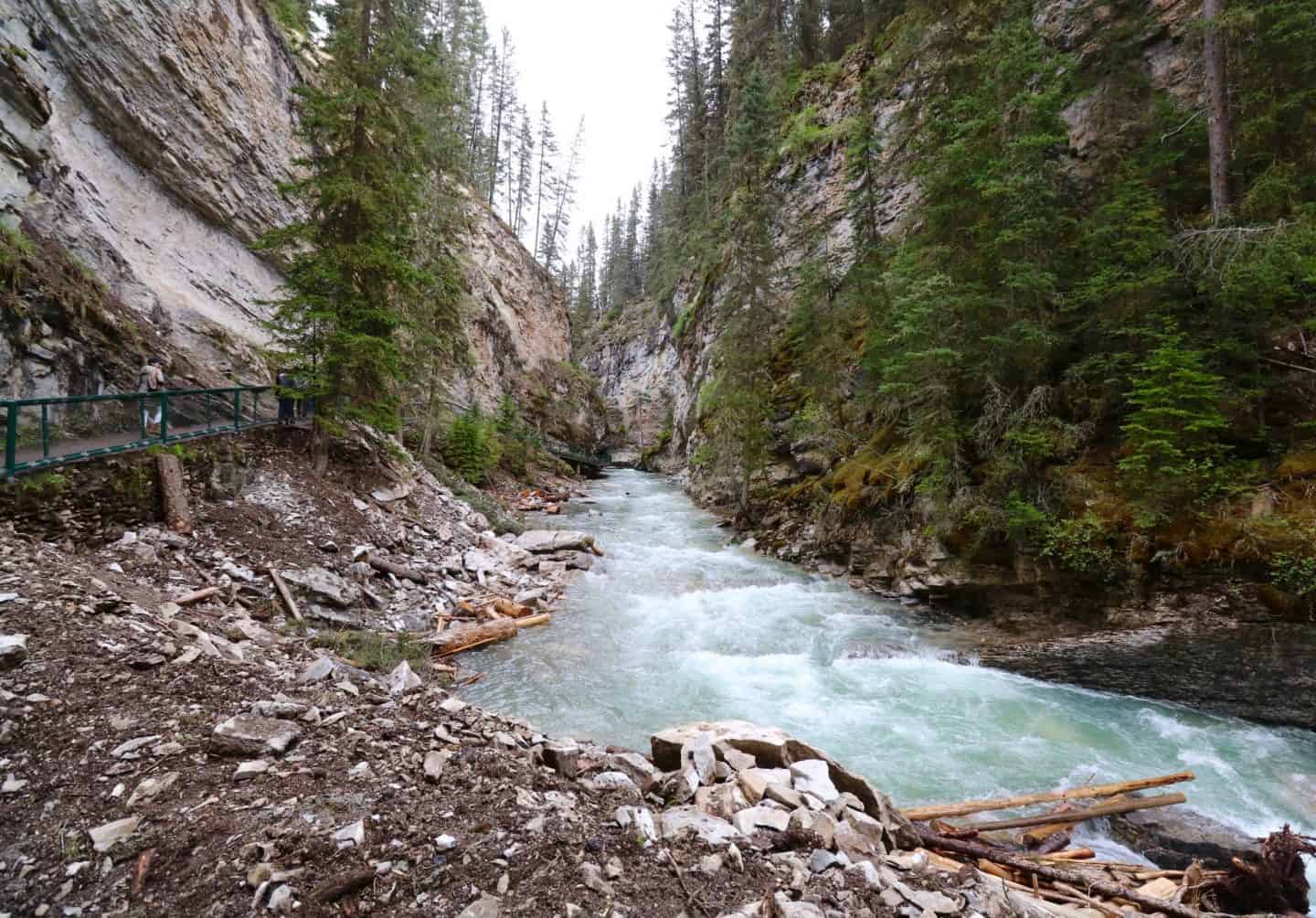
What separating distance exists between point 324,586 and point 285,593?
2.18 feet

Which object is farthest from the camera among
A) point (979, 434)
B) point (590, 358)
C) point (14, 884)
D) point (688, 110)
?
point (590, 358)

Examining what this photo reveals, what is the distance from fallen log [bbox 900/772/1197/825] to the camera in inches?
208

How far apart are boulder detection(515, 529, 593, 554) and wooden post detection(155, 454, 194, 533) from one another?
7.53 metres

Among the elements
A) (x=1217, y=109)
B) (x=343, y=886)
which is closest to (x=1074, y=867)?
(x=343, y=886)

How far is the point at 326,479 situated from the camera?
11352 mm

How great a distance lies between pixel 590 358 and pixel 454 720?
60795 millimetres

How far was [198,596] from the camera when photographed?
6.66 m

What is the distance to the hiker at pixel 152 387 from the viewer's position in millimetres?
8121

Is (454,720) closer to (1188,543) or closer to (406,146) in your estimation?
(1188,543)

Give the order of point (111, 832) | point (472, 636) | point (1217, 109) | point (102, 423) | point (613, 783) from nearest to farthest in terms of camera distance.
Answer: point (111, 832)
point (613, 783)
point (102, 423)
point (472, 636)
point (1217, 109)

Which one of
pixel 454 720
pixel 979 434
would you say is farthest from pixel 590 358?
pixel 454 720

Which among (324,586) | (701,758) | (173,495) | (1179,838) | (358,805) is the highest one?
(173,495)

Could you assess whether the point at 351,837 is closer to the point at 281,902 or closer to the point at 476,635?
the point at 281,902

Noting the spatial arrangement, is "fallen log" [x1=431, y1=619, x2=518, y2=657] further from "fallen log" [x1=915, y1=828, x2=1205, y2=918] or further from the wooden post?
"fallen log" [x1=915, y1=828, x2=1205, y2=918]
